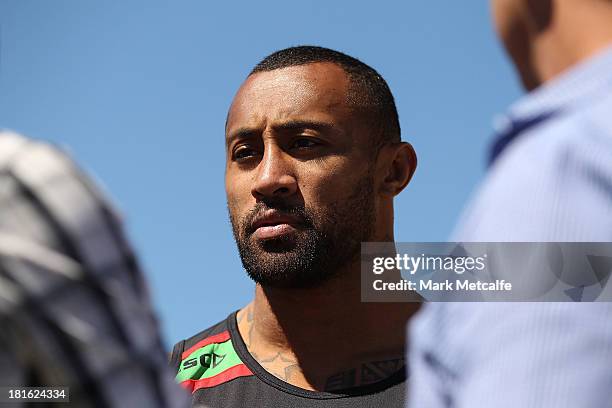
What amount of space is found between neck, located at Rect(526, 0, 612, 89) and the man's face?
2917 millimetres

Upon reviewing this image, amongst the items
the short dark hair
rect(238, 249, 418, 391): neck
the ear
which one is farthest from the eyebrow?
rect(238, 249, 418, 391): neck

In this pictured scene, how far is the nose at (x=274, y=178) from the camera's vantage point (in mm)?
4254

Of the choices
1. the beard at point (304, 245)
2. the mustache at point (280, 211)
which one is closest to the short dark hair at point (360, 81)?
the beard at point (304, 245)

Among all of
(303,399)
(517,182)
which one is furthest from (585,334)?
(303,399)

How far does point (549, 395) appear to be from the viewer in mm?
1081

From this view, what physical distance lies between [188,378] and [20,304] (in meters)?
3.20

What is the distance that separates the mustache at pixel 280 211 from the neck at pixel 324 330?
37 centimetres

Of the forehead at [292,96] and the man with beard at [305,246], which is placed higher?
the forehead at [292,96]

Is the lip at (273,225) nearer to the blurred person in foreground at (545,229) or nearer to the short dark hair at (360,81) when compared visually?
the short dark hair at (360,81)

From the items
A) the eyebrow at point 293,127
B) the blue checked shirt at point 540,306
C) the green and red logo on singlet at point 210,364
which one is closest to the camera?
the blue checked shirt at point 540,306

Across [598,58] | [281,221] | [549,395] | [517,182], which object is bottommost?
[549,395]

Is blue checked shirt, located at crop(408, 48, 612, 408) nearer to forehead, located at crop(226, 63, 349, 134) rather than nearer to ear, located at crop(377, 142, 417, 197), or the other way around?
forehead, located at crop(226, 63, 349, 134)

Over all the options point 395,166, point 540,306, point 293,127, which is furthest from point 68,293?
point 395,166

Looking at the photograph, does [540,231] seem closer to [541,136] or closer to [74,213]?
[541,136]
